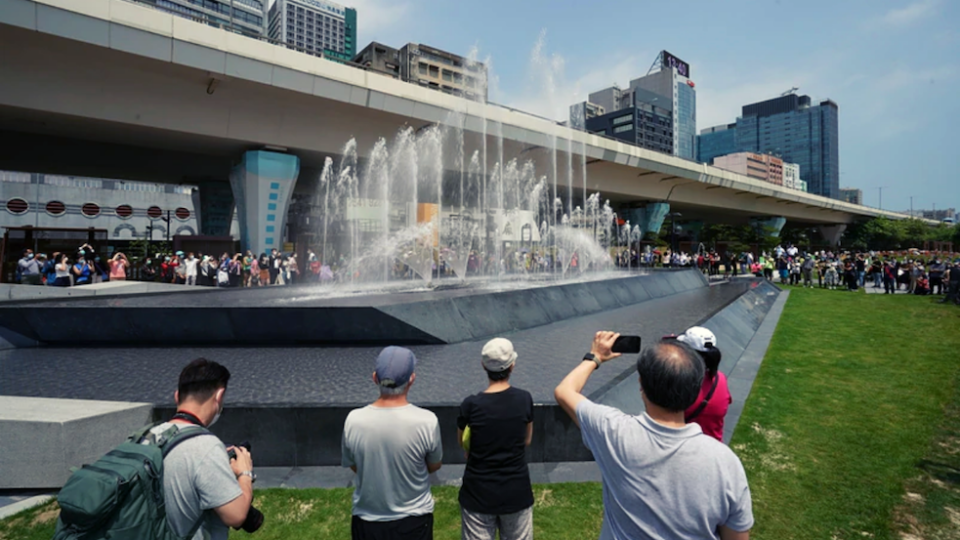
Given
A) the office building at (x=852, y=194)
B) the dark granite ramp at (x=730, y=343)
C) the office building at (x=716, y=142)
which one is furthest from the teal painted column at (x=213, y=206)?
the office building at (x=852, y=194)

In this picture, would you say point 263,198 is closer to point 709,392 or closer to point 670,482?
point 709,392

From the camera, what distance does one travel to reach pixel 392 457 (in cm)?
216

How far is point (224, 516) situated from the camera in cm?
172

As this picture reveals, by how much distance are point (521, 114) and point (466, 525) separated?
80.2ft

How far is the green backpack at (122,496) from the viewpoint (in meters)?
1.38

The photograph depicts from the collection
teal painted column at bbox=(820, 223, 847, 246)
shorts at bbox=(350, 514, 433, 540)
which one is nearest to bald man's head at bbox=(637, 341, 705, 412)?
shorts at bbox=(350, 514, 433, 540)

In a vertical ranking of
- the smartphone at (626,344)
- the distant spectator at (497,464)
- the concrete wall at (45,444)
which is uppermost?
the smartphone at (626,344)

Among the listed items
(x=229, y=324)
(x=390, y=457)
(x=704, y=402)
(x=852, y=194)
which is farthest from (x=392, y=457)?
(x=852, y=194)

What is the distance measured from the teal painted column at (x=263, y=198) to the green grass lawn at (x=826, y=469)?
60.1 feet

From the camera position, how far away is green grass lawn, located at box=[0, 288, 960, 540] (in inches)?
125

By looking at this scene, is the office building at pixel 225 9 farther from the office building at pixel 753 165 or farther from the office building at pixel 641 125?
the office building at pixel 753 165

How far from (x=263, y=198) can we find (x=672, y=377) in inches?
839

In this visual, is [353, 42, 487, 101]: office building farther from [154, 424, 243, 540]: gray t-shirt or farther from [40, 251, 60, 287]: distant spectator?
[154, 424, 243, 540]: gray t-shirt

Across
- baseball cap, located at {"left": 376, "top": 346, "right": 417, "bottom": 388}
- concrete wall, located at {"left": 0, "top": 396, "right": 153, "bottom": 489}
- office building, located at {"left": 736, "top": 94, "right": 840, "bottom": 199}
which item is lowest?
concrete wall, located at {"left": 0, "top": 396, "right": 153, "bottom": 489}
